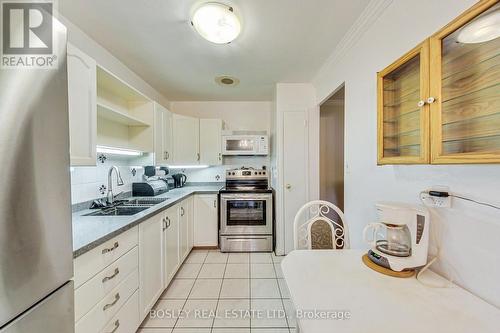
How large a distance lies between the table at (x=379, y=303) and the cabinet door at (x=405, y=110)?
0.54m

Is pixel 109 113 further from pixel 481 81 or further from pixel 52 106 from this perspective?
pixel 481 81

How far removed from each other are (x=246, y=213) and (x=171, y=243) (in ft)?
3.77

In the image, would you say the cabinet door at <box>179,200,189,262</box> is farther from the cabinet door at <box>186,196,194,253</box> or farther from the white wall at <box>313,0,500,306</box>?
the white wall at <box>313,0,500,306</box>

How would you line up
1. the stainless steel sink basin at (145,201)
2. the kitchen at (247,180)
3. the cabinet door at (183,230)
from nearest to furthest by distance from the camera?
the kitchen at (247,180)
the stainless steel sink basin at (145,201)
the cabinet door at (183,230)

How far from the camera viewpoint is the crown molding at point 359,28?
53.6 inches

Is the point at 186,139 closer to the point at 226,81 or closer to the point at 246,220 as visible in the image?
the point at 226,81

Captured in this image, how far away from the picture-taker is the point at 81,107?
4.33 ft

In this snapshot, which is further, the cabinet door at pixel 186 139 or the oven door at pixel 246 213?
the cabinet door at pixel 186 139

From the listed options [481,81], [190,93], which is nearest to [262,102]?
[190,93]

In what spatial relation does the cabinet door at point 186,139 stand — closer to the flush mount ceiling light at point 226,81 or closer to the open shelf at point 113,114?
the flush mount ceiling light at point 226,81

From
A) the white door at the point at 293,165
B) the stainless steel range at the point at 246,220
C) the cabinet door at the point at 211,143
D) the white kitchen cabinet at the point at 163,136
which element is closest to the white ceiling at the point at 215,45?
the white kitchen cabinet at the point at 163,136

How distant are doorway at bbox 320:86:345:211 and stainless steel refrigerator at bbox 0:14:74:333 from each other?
10.3ft

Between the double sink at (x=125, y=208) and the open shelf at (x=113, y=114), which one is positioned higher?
the open shelf at (x=113, y=114)

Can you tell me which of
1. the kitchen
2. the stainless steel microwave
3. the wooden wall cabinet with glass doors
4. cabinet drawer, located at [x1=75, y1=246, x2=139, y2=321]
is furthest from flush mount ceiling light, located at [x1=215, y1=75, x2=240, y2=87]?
cabinet drawer, located at [x1=75, y1=246, x2=139, y2=321]
